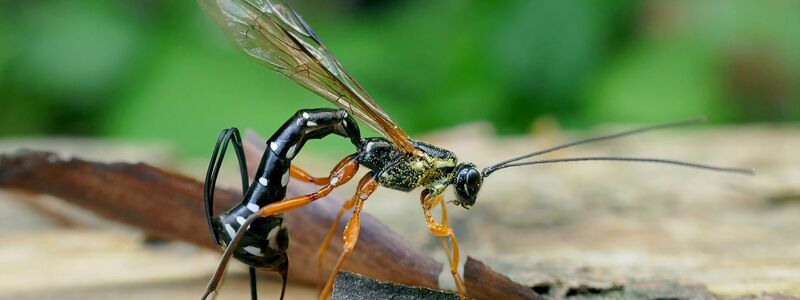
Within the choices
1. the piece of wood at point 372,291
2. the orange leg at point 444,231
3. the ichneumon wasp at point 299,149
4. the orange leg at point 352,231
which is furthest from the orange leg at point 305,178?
the piece of wood at point 372,291

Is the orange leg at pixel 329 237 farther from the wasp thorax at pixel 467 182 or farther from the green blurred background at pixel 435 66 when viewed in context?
the green blurred background at pixel 435 66

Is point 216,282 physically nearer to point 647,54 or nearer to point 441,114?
point 441,114

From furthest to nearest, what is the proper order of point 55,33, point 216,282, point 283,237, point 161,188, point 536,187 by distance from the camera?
point 55,33 → point 536,187 → point 161,188 → point 283,237 → point 216,282

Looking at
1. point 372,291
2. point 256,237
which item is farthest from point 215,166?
point 372,291

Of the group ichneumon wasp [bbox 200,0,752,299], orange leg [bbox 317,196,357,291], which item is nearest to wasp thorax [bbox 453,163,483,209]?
ichneumon wasp [bbox 200,0,752,299]

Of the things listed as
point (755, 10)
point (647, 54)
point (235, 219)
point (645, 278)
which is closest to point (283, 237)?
point (235, 219)

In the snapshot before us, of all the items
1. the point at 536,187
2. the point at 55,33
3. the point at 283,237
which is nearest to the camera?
the point at 283,237

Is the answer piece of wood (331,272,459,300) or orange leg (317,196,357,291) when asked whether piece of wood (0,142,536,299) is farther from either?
piece of wood (331,272,459,300)
